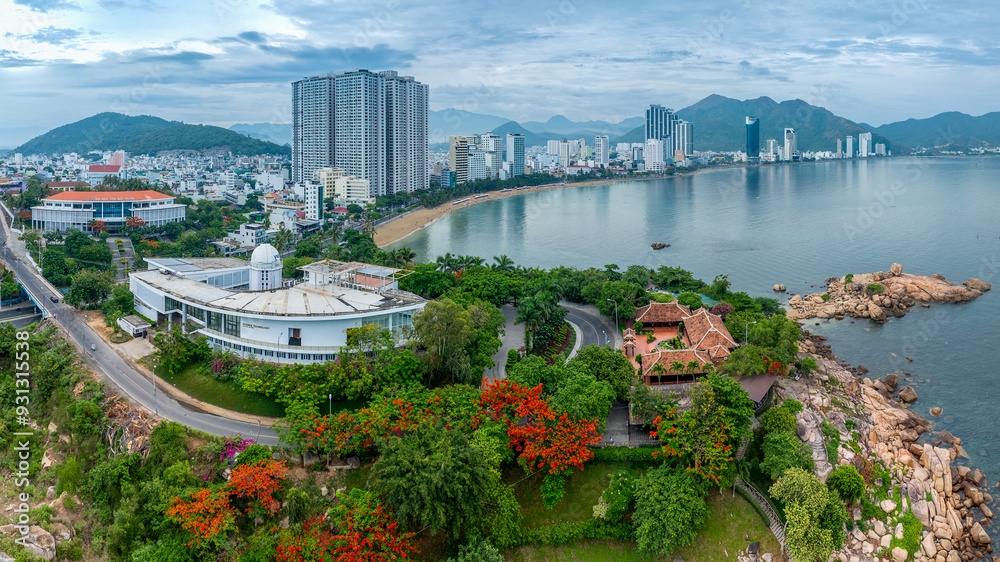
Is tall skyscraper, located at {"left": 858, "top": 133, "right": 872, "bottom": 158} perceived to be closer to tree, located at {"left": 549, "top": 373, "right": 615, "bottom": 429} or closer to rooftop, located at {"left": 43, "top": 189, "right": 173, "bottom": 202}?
rooftop, located at {"left": 43, "top": 189, "right": 173, "bottom": 202}

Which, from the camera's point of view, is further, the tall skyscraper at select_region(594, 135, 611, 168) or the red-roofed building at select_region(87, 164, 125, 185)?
the tall skyscraper at select_region(594, 135, 611, 168)

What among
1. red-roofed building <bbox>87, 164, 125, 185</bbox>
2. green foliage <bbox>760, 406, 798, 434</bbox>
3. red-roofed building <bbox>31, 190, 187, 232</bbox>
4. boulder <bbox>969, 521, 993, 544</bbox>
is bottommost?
boulder <bbox>969, 521, 993, 544</bbox>

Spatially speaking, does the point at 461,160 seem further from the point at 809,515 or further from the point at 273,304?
the point at 809,515

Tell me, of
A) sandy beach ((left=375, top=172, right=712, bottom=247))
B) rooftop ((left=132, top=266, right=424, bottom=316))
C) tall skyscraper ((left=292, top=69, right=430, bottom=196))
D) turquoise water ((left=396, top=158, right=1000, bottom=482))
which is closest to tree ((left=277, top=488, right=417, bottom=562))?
rooftop ((left=132, top=266, right=424, bottom=316))

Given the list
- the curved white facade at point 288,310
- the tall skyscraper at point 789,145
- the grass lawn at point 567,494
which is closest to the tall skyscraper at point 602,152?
the tall skyscraper at point 789,145

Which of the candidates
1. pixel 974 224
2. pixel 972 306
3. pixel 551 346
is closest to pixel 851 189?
pixel 974 224

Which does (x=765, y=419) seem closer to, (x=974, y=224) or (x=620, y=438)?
(x=620, y=438)
